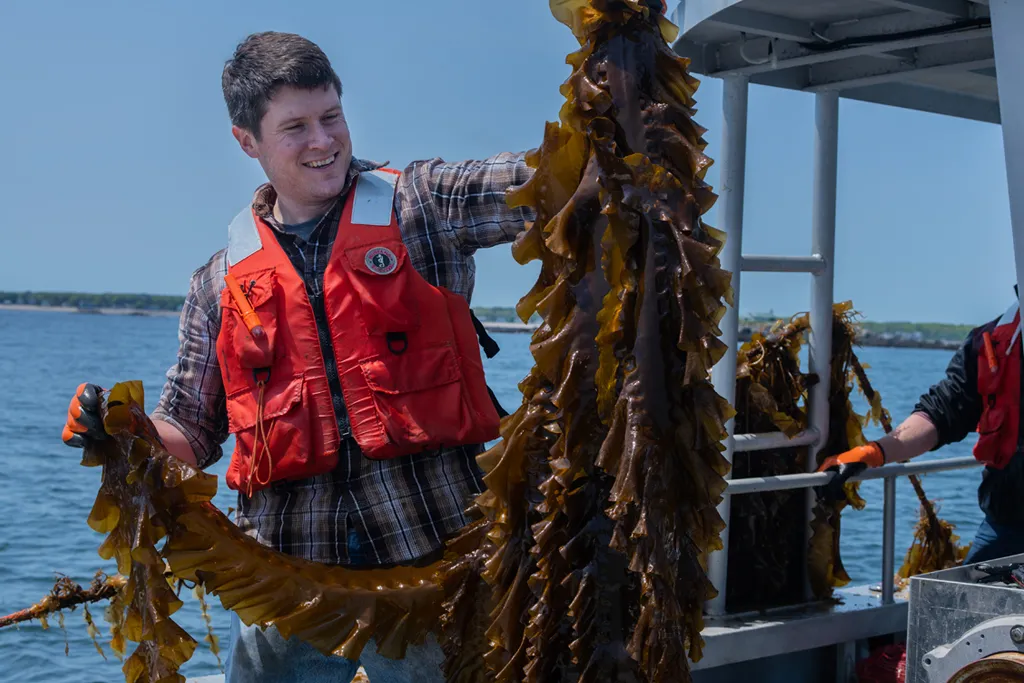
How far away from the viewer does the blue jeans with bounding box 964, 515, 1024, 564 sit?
4359 mm

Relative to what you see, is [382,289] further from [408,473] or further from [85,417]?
[85,417]

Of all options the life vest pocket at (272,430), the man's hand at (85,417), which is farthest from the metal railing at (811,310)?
the man's hand at (85,417)

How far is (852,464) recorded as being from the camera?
4.49 metres

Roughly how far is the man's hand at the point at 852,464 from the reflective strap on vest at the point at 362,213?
7.99 feet

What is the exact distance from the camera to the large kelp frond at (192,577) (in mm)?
2609

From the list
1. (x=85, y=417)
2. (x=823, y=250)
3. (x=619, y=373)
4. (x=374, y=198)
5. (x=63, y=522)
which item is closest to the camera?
(x=619, y=373)

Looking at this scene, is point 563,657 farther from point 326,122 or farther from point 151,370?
point 151,370

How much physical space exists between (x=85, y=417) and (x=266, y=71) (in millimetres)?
958

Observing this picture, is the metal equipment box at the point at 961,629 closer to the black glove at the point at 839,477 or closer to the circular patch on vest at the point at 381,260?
the black glove at the point at 839,477

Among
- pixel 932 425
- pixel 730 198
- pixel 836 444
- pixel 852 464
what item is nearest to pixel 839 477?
pixel 852 464

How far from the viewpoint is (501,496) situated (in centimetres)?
221

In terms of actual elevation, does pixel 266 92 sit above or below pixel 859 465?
above

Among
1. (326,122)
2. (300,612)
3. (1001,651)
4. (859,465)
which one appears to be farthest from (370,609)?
(859,465)

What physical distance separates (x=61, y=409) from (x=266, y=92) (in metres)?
33.5
